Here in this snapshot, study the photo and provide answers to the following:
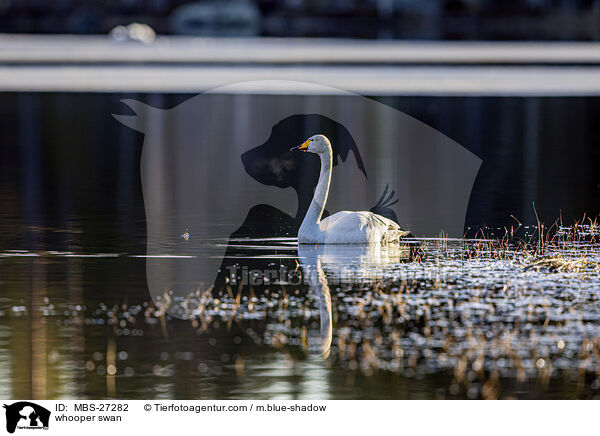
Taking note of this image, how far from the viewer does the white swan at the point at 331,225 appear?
11719 millimetres

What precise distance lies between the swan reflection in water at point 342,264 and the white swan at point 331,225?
56 millimetres

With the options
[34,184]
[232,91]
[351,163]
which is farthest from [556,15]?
[34,184]

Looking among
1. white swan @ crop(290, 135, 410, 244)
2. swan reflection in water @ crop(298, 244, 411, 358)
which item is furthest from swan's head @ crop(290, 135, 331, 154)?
swan reflection in water @ crop(298, 244, 411, 358)

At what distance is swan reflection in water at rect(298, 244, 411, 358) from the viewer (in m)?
10.3

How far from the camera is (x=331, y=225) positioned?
1175 cm

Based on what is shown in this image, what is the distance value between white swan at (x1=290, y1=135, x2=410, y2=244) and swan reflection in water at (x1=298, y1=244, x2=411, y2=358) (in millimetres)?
56
